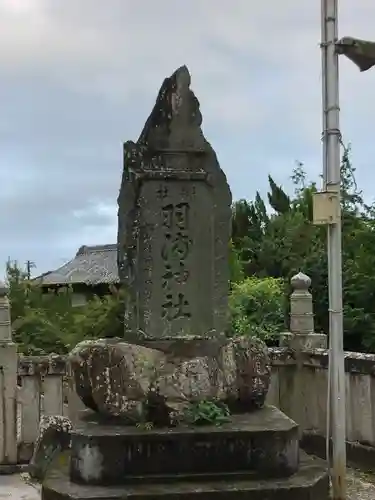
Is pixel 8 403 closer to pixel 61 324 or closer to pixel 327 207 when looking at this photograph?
pixel 327 207

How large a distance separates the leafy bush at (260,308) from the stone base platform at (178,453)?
630 centimetres

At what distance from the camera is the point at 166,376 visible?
196 inches

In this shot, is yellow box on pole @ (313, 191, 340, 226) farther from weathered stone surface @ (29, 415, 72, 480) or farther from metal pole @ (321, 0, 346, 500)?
weathered stone surface @ (29, 415, 72, 480)

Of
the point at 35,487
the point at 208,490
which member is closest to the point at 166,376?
the point at 208,490

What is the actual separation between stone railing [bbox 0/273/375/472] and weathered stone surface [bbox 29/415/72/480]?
29.9 inches

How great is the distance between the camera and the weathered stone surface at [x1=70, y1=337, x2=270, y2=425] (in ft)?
15.9

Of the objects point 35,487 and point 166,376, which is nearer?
point 166,376

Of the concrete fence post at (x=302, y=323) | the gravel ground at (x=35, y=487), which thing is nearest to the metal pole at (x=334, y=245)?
the gravel ground at (x=35, y=487)

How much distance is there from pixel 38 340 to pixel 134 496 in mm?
8021

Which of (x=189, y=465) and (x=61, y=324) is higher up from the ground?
(x=61, y=324)

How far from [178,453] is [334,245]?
6.14 ft

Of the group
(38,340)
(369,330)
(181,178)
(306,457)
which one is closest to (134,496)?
(306,457)

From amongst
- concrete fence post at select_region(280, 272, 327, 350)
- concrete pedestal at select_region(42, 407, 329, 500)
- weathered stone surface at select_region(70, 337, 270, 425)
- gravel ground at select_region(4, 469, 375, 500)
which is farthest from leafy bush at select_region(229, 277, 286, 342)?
concrete pedestal at select_region(42, 407, 329, 500)

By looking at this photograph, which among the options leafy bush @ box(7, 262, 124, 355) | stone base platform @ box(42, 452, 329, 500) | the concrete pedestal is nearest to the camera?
stone base platform @ box(42, 452, 329, 500)
